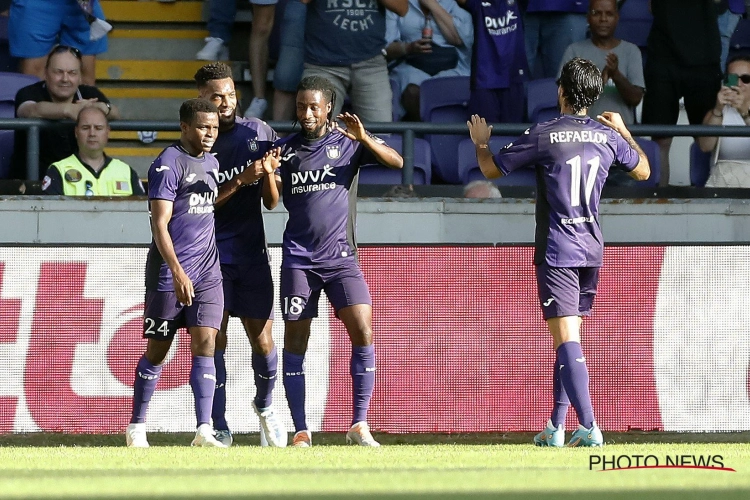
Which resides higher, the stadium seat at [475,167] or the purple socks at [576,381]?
the stadium seat at [475,167]

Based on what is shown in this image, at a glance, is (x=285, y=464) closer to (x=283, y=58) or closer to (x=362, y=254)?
(x=362, y=254)

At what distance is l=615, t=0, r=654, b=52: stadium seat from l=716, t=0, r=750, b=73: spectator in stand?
694mm

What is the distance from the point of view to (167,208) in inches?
280

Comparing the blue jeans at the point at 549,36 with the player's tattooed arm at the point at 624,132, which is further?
the blue jeans at the point at 549,36

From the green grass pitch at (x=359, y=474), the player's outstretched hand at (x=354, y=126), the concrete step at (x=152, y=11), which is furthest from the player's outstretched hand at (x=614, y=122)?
the concrete step at (x=152, y=11)

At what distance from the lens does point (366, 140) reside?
7312 mm

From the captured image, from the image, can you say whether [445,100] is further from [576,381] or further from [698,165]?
[576,381]

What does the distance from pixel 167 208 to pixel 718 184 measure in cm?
515

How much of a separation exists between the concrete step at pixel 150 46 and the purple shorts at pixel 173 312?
597 cm

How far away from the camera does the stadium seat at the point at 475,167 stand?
10.6m

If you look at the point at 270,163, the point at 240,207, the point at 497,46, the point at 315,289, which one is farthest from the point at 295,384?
the point at 497,46

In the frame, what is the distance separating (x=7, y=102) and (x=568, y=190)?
220 inches

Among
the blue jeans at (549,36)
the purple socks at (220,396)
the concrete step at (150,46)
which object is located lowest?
the purple socks at (220,396)

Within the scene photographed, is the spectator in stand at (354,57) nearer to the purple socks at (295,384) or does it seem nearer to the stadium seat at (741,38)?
the purple socks at (295,384)
